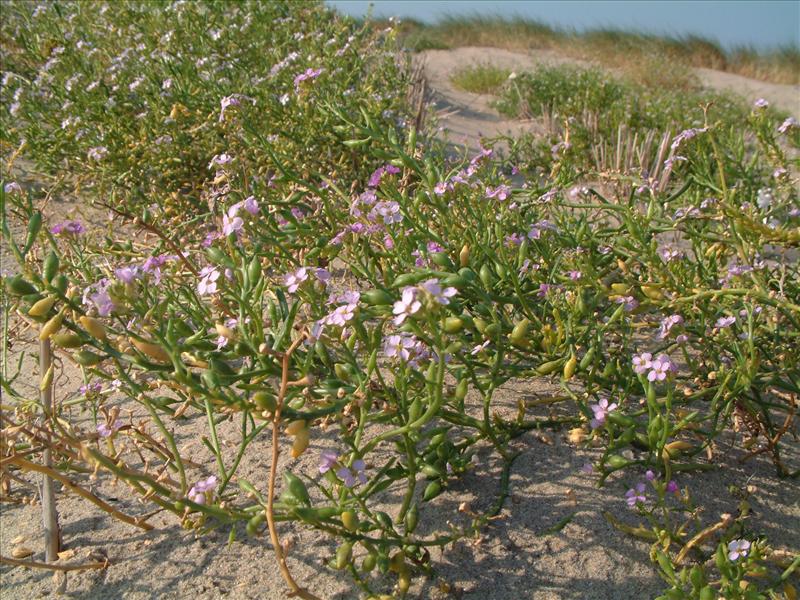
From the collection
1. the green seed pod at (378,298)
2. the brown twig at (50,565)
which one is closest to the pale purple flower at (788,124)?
the green seed pod at (378,298)

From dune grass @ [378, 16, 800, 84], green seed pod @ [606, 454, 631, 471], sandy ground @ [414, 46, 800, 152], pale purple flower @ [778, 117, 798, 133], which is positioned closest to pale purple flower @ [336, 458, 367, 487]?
green seed pod @ [606, 454, 631, 471]

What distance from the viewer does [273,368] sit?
1226 mm

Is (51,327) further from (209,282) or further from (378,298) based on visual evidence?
(378,298)

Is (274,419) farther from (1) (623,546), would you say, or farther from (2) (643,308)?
(2) (643,308)

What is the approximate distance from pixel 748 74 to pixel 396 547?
14.1 metres

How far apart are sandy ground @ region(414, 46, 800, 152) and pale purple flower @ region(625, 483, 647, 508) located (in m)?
2.76

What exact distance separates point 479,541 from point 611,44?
1411 centimetres

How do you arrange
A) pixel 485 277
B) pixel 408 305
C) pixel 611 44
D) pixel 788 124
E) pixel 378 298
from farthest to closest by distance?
pixel 611 44 < pixel 788 124 < pixel 485 277 < pixel 378 298 < pixel 408 305

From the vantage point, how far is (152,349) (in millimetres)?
1162

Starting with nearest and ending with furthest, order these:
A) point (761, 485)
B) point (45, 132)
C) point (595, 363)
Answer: point (595, 363) < point (761, 485) < point (45, 132)

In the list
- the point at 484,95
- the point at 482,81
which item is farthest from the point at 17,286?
the point at 482,81

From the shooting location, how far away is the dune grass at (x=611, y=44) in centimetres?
1303

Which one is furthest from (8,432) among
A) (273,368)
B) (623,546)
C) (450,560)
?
(623,546)

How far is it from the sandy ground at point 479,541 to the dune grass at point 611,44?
11.9 m
